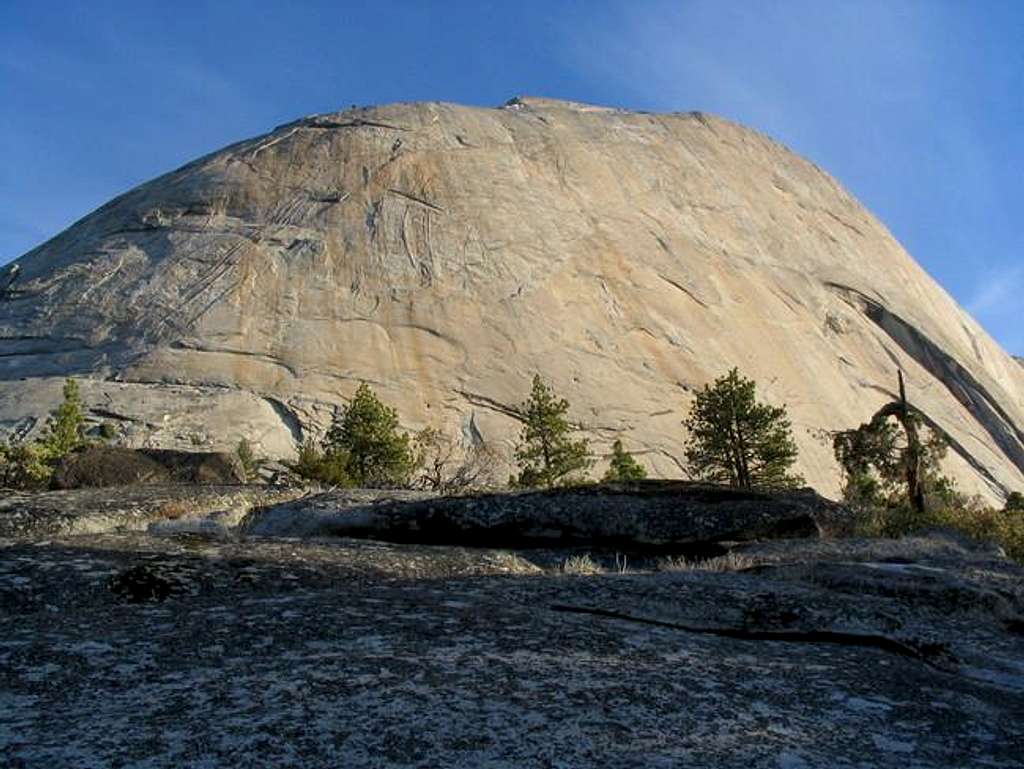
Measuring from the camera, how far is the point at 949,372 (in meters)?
65.4

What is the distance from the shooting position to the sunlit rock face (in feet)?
159

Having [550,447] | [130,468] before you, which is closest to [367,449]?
[550,447]

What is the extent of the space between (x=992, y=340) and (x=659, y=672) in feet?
275

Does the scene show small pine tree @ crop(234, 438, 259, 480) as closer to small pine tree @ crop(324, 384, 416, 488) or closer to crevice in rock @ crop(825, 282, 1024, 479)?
small pine tree @ crop(324, 384, 416, 488)

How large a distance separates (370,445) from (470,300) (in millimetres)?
18236

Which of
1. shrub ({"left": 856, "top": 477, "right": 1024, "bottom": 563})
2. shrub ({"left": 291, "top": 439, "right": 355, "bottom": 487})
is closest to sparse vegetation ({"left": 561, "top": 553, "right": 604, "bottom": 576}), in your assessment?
shrub ({"left": 856, "top": 477, "right": 1024, "bottom": 563})

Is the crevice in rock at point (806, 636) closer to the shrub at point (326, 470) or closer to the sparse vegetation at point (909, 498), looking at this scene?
the sparse vegetation at point (909, 498)

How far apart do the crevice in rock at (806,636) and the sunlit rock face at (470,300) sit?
1525 inches

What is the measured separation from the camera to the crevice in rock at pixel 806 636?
18.4 ft

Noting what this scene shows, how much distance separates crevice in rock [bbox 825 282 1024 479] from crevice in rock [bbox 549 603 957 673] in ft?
203

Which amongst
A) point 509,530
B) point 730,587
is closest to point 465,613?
point 730,587

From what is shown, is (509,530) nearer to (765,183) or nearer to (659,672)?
(659,672)

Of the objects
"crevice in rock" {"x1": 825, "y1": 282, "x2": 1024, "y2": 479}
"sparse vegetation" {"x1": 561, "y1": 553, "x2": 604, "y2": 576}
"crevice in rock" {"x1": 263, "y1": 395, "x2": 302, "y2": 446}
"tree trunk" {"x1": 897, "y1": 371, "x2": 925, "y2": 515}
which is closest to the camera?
"sparse vegetation" {"x1": 561, "y1": 553, "x2": 604, "y2": 576}

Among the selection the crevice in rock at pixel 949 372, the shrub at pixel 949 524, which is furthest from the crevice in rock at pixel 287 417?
the crevice in rock at pixel 949 372
